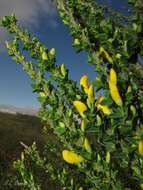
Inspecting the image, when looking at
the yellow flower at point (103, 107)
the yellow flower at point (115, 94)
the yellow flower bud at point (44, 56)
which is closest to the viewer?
the yellow flower at point (115, 94)

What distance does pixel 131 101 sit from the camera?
2.18 meters

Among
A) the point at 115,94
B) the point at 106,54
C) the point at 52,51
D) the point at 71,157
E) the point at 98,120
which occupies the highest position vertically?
the point at 52,51

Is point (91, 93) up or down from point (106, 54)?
down

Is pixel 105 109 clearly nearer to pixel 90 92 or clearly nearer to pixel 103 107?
pixel 103 107

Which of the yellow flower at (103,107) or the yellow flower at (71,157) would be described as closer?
the yellow flower at (103,107)

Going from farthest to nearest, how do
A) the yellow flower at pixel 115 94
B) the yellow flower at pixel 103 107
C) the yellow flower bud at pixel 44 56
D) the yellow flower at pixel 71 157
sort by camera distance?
→ the yellow flower bud at pixel 44 56, the yellow flower at pixel 71 157, the yellow flower at pixel 103 107, the yellow flower at pixel 115 94

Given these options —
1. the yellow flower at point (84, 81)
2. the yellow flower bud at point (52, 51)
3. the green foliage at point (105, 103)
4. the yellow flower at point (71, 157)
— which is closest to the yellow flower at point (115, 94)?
the green foliage at point (105, 103)

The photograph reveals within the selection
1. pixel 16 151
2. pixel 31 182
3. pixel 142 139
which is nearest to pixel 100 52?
pixel 142 139

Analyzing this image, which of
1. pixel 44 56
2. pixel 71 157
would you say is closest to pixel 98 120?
pixel 71 157

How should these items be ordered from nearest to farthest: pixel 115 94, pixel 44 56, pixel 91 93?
pixel 115 94 < pixel 91 93 < pixel 44 56

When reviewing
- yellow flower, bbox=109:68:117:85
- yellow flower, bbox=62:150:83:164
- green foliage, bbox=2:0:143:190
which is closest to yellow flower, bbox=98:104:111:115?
green foliage, bbox=2:0:143:190

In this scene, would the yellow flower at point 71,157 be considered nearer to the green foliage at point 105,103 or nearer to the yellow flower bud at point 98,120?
the green foliage at point 105,103

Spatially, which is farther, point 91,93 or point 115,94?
point 91,93

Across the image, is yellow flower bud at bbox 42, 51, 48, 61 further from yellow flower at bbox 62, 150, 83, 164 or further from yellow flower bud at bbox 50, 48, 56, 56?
yellow flower at bbox 62, 150, 83, 164
